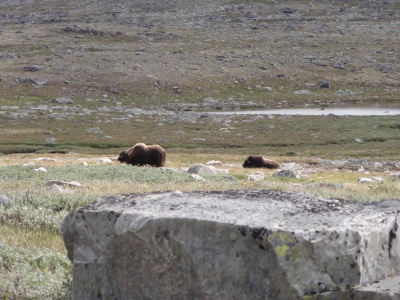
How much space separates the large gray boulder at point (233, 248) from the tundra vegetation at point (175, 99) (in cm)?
92

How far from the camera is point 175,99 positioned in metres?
99.9

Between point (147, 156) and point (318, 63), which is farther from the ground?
point (147, 156)

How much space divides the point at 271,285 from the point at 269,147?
55.3 m

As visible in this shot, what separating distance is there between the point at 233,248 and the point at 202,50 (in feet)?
416

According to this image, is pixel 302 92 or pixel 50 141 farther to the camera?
pixel 302 92

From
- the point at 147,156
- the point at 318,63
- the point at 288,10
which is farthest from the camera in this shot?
the point at 288,10

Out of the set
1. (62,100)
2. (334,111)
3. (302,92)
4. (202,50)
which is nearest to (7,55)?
(62,100)

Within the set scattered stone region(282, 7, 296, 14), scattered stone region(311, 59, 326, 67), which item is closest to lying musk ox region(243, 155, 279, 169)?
scattered stone region(311, 59, 326, 67)

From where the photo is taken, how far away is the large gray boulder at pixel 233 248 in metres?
5.21

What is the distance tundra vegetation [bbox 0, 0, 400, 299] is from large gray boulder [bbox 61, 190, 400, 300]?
922 millimetres

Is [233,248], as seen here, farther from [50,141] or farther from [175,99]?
[175,99]

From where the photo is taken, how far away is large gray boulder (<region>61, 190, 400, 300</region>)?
5.21 meters

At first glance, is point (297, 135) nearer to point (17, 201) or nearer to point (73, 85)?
point (73, 85)

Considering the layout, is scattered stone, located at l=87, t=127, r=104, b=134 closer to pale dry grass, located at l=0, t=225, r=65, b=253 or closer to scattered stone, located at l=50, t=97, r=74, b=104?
scattered stone, located at l=50, t=97, r=74, b=104
